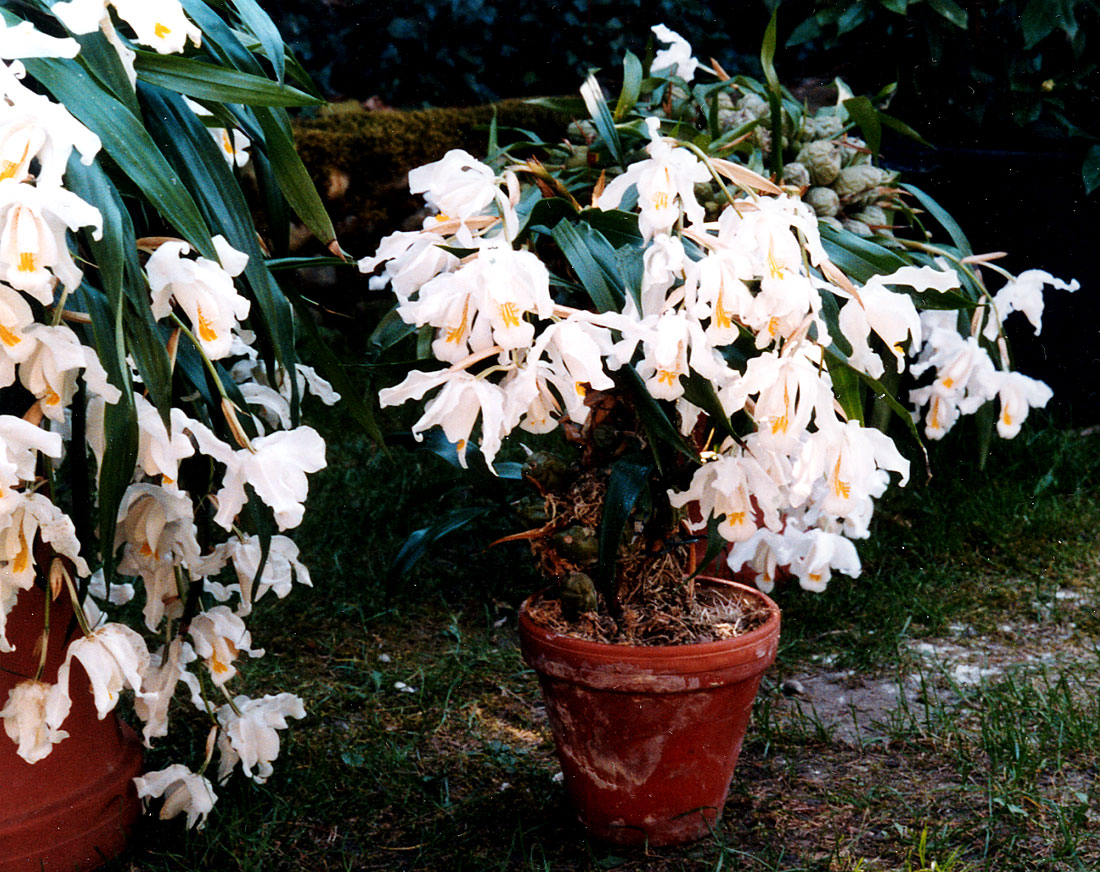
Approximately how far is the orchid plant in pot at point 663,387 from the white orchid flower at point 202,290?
0.16m

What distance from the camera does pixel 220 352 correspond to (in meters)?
1.02

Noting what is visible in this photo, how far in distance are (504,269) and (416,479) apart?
1.68 m

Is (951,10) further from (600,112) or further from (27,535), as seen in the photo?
(27,535)

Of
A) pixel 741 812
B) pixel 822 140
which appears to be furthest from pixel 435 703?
pixel 822 140

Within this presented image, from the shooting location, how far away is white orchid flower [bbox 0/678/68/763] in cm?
118

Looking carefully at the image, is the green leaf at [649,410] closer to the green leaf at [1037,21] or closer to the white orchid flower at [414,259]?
the white orchid flower at [414,259]

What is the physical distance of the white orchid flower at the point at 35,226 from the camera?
83 cm

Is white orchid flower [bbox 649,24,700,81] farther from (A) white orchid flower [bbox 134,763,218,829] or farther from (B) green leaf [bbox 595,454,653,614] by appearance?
(A) white orchid flower [bbox 134,763,218,829]

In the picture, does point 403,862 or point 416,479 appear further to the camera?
point 416,479

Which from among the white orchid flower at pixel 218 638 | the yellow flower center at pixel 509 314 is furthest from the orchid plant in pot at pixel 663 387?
the white orchid flower at pixel 218 638

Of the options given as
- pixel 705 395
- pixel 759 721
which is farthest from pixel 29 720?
pixel 759 721

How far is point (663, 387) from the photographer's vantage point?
1096 mm

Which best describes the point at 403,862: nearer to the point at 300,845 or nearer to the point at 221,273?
the point at 300,845

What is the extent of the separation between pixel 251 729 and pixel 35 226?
74 centimetres
